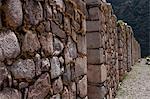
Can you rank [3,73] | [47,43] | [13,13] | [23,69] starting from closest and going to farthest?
[3,73] → [13,13] → [23,69] → [47,43]

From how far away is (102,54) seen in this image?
5.46 metres

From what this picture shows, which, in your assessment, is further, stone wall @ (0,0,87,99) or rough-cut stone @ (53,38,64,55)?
rough-cut stone @ (53,38,64,55)

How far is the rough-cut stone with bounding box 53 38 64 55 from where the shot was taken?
2.71 m

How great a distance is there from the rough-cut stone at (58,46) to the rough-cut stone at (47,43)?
0.11m

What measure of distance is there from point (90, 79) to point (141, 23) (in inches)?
1158

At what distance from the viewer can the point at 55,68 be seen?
2.68 meters

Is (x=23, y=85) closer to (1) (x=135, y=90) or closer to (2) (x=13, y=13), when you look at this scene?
(2) (x=13, y=13)

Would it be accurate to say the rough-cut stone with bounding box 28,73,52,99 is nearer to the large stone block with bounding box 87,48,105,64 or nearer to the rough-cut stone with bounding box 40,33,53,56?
the rough-cut stone with bounding box 40,33,53,56

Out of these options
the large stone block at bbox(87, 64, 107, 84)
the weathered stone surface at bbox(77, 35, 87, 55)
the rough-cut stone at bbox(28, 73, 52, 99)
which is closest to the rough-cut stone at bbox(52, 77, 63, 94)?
the rough-cut stone at bbox(28, 73, 52, 99)

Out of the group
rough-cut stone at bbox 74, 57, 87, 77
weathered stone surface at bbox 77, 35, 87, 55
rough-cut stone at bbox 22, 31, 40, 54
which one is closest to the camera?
rough-cut stone at bbox 22, 31, 40, 54

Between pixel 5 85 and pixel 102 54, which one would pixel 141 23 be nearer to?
pixel 102 54

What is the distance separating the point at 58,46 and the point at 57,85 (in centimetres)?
36

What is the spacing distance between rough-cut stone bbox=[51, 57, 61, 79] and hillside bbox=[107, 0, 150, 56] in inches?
1172

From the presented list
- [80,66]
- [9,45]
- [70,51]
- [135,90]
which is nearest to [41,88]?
[9,45]
